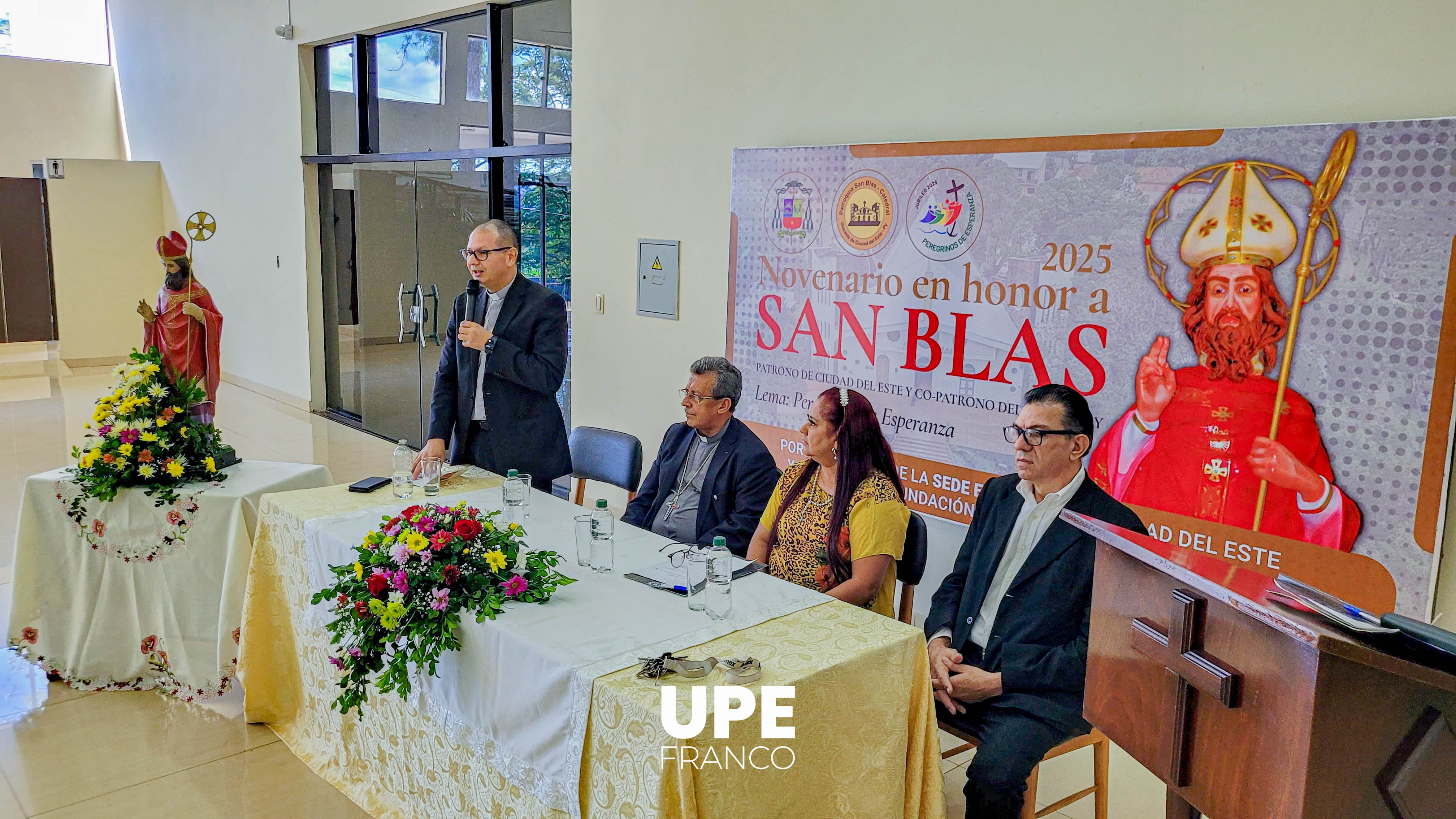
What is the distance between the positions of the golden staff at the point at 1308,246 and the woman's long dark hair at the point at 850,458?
1188mm

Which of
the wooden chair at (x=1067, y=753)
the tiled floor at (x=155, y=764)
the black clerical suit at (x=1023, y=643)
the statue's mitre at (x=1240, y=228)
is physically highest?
the statue's mitre at (x=1240, y=228)

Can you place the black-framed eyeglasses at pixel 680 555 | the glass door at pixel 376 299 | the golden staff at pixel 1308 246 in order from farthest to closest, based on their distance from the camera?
the glass door at pixel 376 299
the golden staff at pixel 1308 246
the black-framed eyeglasses at pixel 680 555

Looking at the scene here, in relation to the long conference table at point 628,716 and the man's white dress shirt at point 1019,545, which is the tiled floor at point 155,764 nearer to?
the long conference table at point 628,716

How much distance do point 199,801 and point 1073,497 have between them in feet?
9.41

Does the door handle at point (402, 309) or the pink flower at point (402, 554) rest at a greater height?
the door handle at point (402, 309)

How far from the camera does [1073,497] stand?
3215mm

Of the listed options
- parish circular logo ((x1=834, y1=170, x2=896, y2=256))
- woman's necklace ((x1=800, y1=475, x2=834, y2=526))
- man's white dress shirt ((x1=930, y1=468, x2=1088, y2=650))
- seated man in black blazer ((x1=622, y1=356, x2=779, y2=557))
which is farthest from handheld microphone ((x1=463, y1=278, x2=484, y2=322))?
man's white dress shirt ((x1=930, y1=468, x2=1088, y2=650))

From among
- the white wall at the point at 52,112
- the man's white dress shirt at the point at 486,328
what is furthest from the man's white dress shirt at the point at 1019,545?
the white wall at the point at 52,112

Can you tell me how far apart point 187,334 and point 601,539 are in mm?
3010

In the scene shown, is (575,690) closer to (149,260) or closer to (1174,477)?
(1174,477)

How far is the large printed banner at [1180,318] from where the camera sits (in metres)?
3.04

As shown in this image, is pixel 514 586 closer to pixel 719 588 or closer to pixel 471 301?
pixel 719 588

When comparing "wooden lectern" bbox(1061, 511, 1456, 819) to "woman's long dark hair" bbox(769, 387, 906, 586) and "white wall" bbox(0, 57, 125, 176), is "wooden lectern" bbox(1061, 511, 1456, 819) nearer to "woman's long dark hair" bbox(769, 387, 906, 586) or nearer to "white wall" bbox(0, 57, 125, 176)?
"woman's long dark hair" bbox(769, 387, 906, 586)

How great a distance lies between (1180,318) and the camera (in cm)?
348
